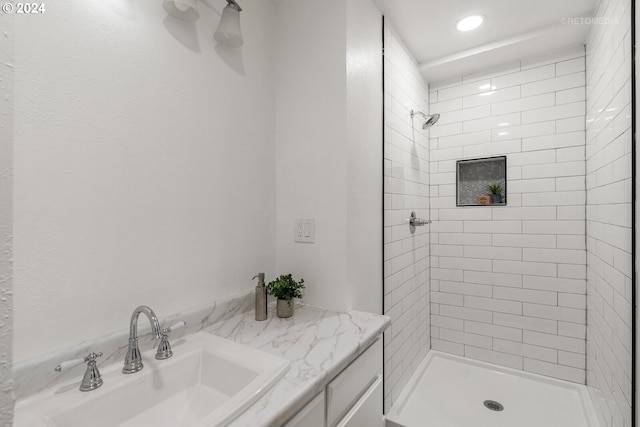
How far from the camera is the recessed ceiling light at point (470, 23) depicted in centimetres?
179

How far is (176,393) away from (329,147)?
43.3 inches

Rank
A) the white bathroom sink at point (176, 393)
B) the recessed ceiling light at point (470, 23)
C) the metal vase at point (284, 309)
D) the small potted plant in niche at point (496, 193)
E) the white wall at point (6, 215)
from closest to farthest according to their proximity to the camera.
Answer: the white wall at point (6, 215) → the white bathroom sink at point (176, 393) → the metal vase at point (284, 309) → the recessed ceiling light at point (470, 23) → the small potted plant in niche at point (496, 193)

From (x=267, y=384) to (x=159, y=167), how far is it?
80 centimetres

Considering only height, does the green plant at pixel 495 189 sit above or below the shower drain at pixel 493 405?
above

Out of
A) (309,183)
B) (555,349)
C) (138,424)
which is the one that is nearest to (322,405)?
(138,424)

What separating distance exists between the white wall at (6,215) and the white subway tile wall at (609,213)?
1.82 meters

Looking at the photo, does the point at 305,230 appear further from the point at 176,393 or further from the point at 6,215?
the point at 6,215

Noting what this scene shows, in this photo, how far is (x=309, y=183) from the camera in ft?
4.88

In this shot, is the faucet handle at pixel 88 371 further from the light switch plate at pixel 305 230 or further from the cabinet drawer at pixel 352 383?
the light switch plate at pixel 305 230

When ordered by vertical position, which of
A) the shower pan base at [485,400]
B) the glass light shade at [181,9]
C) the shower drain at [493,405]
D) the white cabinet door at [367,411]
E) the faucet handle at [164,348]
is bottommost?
the shower drain at [493,405]

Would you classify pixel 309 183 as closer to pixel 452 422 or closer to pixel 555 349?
pixel 452 422

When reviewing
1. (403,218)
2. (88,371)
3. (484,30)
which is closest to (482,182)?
(403,218)

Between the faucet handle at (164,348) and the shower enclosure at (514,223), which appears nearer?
the faucet handle at (164,348)

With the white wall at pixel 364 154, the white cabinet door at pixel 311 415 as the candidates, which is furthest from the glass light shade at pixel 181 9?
the white cabinet door at pixel 311 415
